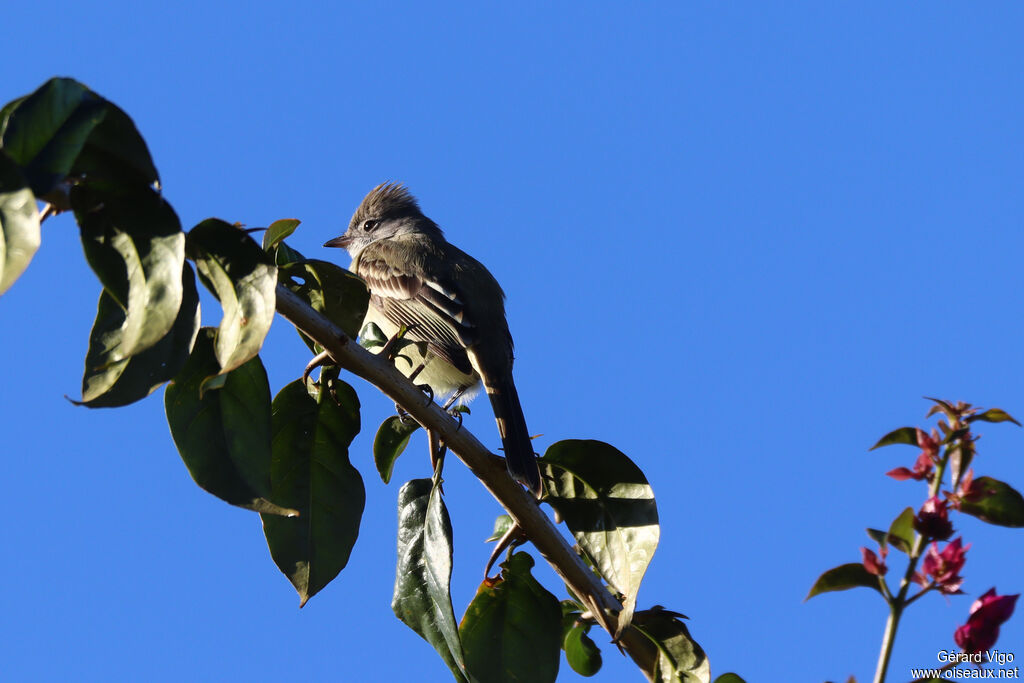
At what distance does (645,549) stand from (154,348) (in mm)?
1308

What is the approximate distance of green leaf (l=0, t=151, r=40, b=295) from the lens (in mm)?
1658

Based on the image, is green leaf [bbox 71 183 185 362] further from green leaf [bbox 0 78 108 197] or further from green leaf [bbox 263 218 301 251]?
green leaf [bbox 263 218 301 251]

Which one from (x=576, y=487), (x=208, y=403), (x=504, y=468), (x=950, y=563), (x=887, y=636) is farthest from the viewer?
(x=576, y=487)

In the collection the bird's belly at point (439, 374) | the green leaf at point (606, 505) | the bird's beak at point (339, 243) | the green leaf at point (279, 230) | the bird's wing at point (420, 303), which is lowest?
the green leaf at point (606, 505)

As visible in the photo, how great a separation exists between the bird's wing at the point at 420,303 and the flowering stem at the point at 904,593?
3.78m

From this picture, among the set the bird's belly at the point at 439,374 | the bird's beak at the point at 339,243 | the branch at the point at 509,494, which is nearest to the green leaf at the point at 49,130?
the branch at the point at 509,494

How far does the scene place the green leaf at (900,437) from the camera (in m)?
1.63

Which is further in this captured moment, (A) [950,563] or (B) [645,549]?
(B) [645,549]

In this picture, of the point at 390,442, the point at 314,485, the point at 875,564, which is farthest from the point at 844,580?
the point at 390,442

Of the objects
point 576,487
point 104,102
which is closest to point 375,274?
point 576,487

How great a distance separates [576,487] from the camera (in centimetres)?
289

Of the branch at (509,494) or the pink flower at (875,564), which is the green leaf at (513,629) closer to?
the branch at (509,494)

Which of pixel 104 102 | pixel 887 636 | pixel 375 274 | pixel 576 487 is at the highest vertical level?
pixel 375 274

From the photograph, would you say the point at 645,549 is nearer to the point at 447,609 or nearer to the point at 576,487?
the point at 576,487
